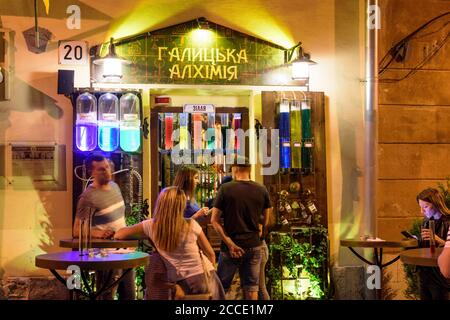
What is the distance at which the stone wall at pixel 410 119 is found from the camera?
1061 centimetres

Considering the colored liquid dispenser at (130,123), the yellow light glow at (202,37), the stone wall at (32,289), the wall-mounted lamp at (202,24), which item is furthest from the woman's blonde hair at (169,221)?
the wall-mounted lamp at (202,24)

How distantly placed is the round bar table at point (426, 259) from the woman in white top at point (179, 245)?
5.68ft

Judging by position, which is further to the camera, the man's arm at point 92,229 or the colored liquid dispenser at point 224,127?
the colored liquid dispenser at point 224,127

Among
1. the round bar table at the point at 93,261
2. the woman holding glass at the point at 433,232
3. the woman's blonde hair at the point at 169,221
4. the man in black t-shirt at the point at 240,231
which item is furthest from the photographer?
the man in black t-shirt at the point at 240,231

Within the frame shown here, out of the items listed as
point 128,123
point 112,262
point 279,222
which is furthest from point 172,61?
point 112,262

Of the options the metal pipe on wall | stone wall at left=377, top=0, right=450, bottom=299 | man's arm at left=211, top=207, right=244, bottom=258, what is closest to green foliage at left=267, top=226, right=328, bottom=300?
the metal pipe on wall

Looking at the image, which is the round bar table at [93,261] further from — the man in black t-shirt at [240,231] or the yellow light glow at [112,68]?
the yellow light glow at [112,68]

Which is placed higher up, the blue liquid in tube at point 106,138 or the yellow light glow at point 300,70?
the yellow light glow at point 300,70

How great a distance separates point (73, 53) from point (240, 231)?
10.6ft

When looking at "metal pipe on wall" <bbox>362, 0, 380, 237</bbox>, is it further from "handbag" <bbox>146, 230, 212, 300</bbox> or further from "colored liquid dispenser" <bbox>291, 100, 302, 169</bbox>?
"handbag" <bbox>146, 230, 212, 300</bbox>

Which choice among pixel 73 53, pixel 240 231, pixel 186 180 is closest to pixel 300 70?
pixel 186 180

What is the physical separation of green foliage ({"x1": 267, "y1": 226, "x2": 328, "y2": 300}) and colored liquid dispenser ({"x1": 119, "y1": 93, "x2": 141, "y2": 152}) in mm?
2029

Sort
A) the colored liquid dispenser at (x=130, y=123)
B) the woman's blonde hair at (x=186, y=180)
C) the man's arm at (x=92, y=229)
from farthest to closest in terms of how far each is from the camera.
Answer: the colored liquid dispenser at (x=130, y=123)
the woman's blonde hair at (x=186, y=180)
the man's arm at (x=92, y=229)

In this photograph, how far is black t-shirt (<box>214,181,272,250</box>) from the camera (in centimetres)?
852
